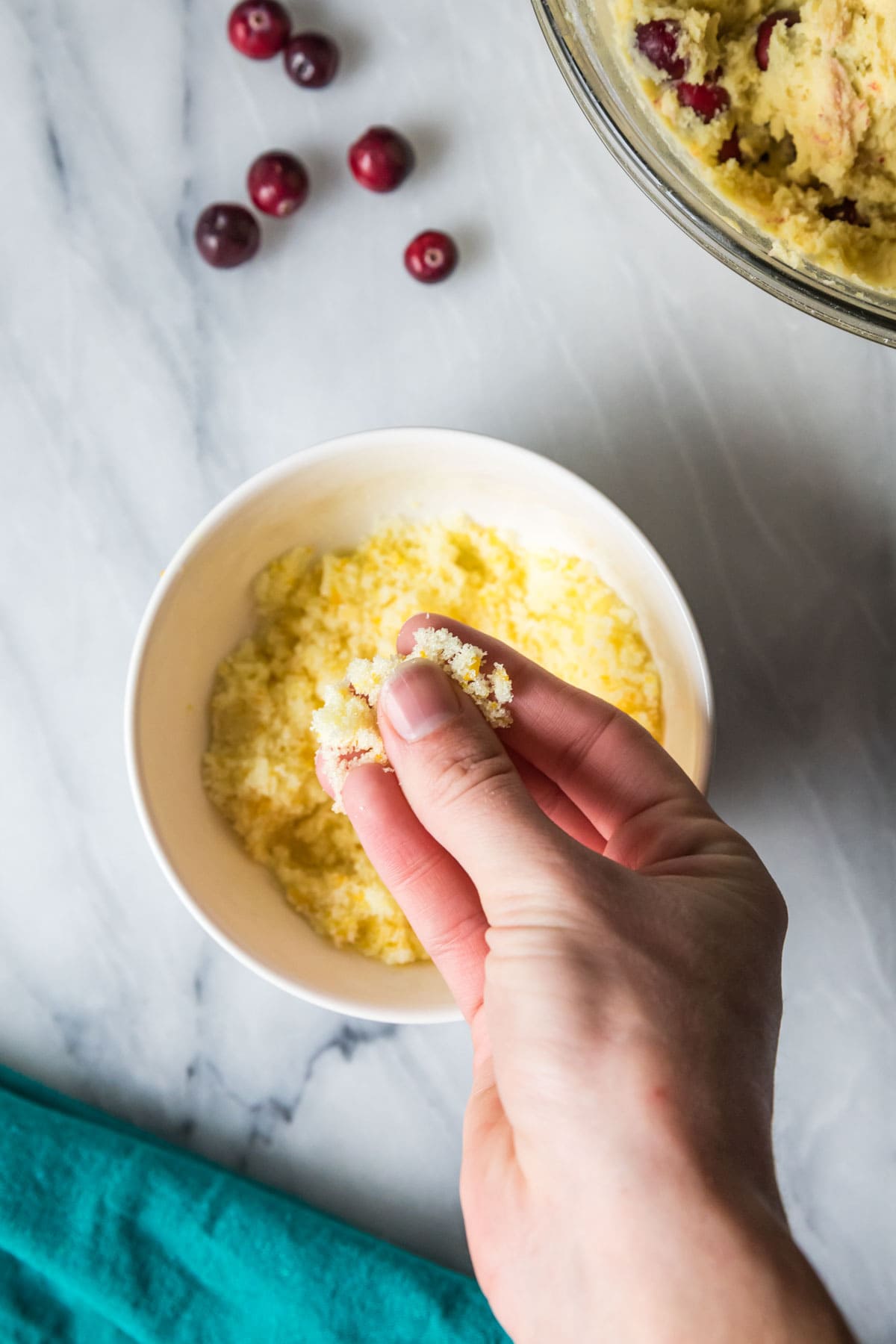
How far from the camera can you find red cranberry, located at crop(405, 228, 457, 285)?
4.16 ft

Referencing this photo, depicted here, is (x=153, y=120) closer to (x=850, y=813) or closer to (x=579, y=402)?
(x=579, y=402)

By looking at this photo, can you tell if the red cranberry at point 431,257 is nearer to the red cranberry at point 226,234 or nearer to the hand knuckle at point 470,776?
the red cranberry at point 226,234

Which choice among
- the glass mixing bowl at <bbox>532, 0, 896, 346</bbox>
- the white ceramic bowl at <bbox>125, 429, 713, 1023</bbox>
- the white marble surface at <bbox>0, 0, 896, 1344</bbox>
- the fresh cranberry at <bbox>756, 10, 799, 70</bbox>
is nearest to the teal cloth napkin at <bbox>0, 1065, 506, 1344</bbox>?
the white marble surface at <bbox>0, 0, 896, 1344</bbox>

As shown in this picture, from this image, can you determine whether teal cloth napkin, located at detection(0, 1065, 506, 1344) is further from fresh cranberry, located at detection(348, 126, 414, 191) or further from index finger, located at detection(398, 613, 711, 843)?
fresh cranberry, located at detection(348, 126, 414, 191)

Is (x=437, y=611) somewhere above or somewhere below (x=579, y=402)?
below

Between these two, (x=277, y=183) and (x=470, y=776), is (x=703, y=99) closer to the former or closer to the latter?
(x=277, y=183)

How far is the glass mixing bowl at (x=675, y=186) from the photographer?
1018 millimetres

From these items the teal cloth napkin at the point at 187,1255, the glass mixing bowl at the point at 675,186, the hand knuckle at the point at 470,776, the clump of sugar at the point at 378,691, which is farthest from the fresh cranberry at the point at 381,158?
the teal cloth napkin at the point at 187,1255

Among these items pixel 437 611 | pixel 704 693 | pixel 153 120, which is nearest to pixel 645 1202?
pixel 704 693

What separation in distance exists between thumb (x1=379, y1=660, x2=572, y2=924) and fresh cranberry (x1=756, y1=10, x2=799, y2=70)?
747 mm

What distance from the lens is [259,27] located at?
127cm

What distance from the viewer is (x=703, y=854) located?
0.87 meters

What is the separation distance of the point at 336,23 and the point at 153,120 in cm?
25

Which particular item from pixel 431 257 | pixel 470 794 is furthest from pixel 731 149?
pixel 470 794
